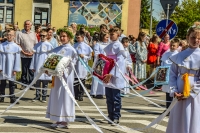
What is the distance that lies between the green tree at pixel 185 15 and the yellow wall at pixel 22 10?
23565 millimetres

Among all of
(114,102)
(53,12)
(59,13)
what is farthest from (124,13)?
(114,102)

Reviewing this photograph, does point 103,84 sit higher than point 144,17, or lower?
lower

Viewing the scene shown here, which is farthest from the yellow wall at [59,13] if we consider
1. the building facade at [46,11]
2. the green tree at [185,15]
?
the green tree at [185,15]

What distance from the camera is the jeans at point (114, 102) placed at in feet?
35.3

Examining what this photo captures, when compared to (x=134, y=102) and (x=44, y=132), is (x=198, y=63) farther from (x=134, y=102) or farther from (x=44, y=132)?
(x=134, y=102)

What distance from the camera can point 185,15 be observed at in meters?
55.0

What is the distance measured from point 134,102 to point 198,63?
767cm

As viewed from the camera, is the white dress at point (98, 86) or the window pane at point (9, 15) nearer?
the white dress at point (98, 86)

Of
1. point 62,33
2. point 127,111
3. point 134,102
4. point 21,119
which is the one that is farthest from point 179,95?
point 134,102

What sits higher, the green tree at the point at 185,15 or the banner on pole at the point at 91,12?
the green tree at the point at 185,15

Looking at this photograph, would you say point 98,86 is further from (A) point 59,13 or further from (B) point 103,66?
(A) point 59,13

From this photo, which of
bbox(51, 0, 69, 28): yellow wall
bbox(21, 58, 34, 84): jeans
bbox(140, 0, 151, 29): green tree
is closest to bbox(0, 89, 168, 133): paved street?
bbox(21, 58, 34, 84): jeans

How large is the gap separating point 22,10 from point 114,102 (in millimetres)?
22917

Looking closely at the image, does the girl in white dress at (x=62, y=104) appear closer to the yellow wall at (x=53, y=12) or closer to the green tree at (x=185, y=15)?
the yellow wall at (x=53, y=12)
